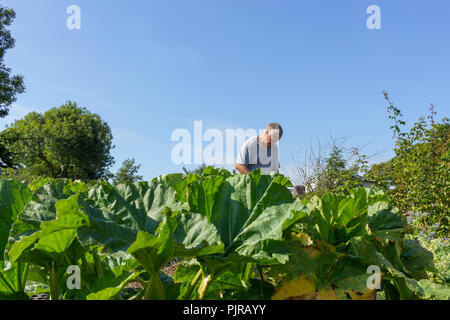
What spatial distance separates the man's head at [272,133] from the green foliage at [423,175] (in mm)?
2324

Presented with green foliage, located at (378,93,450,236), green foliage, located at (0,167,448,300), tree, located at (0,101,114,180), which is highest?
tree, located at (0,101,114,180)

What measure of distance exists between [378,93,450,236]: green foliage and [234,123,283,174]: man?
2.30 metres

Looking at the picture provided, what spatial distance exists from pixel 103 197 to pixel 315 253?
507 mm

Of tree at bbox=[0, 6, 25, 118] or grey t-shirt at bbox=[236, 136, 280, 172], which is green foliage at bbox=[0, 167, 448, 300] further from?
tree at bbox=[0, 6, 25, 118]

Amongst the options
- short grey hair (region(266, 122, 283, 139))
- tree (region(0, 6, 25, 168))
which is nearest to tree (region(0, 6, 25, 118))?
tree (region(0, 6, 25, 168))

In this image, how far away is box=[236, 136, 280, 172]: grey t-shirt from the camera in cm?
465

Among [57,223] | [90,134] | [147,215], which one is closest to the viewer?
[57,223]

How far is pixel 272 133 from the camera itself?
503 cm

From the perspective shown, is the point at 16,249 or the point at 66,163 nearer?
the point at 16,249

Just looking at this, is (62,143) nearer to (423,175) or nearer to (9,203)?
(423,175)

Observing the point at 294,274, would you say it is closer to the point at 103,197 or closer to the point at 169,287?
the point at 169,287

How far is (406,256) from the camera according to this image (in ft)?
3.09

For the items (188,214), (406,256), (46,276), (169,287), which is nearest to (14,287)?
(46,276)

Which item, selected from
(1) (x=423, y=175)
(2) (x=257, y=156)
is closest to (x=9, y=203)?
(2) (x=257, y=156)
